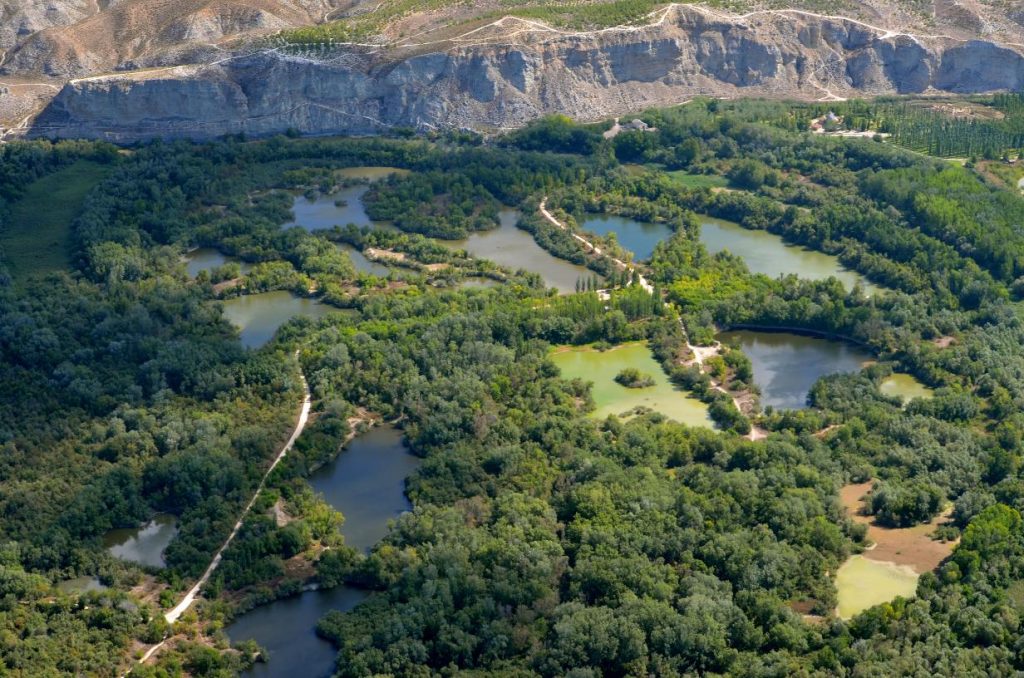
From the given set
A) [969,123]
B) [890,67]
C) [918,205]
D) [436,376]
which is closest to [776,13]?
[890,67]

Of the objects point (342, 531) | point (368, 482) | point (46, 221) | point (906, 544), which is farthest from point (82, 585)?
point (46, 221)

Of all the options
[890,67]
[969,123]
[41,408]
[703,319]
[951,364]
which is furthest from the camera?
[890,67]

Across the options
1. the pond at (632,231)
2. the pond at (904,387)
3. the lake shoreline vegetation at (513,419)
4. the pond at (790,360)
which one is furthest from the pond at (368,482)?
the pond at (632,231)

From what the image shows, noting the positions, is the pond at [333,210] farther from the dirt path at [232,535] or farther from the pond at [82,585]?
the pond at [82,585]

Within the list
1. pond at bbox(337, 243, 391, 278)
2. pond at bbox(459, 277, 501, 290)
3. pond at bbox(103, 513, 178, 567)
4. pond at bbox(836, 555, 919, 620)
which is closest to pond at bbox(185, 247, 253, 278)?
pond at bbox(337, 243, 391, 278)

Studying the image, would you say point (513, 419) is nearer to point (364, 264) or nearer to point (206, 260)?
point (364, 264)

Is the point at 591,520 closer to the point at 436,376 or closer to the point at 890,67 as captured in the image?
the point at 436,376

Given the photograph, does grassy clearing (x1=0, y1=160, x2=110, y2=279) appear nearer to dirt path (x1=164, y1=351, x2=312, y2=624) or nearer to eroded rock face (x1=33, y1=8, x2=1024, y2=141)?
eroded rock face (x1=33, y1=8, x2=1024, y2=141)
